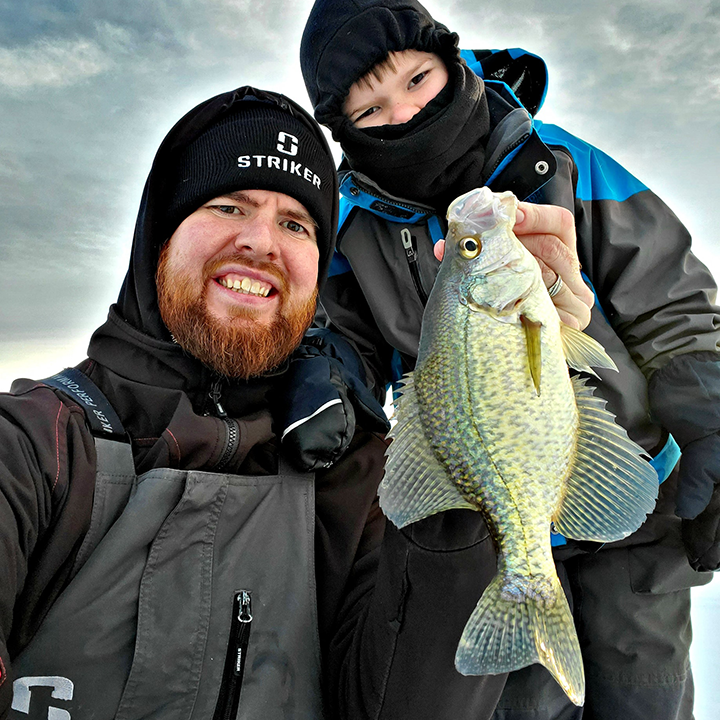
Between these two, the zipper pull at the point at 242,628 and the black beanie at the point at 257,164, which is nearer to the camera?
the zipper pull at the point at 242,628

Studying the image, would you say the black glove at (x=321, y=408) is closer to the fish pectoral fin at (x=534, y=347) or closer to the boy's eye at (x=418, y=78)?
the fish pectoral fin at (x=534, y=347)

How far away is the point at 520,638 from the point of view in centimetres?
138

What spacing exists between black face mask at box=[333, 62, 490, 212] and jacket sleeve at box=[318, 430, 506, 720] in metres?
1.58

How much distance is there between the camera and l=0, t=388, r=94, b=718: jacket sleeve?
1.65 m

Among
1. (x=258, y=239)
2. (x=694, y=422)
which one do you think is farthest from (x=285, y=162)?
(x=694, y=422)

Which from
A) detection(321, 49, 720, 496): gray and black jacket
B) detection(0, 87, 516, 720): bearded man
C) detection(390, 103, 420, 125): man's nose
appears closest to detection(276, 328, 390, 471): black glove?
detection(0, 87, 516, 720): bearded man

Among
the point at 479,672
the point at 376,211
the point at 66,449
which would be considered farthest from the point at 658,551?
the point at 66,449

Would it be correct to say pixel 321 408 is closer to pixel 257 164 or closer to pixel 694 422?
pixel 257 164

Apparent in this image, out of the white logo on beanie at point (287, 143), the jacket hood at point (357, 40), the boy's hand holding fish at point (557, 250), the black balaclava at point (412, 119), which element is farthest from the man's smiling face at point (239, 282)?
the boy's hand holding fish at point (557, 250)

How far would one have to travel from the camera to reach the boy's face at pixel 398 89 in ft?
8.55

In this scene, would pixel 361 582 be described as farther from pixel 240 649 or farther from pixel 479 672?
pixel 479 672

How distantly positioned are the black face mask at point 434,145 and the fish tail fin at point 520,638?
176 cm

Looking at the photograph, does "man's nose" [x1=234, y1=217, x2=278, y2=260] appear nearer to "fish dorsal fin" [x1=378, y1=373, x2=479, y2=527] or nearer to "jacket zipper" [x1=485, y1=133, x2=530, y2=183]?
"jacket zipper" [x1=485, y1=133, x2=530, y2=183]

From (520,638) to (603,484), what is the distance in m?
0.47
